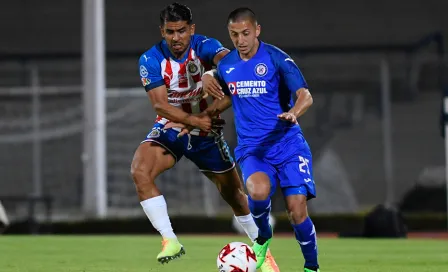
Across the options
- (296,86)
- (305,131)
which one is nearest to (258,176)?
(296,86)

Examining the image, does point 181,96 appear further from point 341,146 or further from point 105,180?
point 341,146

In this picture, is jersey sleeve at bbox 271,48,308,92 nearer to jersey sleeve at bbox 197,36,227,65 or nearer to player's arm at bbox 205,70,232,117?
player's arm at bbox 205,70,232,117

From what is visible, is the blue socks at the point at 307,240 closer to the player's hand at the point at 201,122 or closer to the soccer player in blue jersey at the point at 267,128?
the soccer player in blue jersey at the point at 267,128

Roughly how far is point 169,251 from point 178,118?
1.12 meters

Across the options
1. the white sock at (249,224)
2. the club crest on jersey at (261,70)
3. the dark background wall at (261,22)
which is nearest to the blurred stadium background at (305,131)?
the dark background wall at (261,22)

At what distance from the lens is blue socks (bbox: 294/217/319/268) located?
8648 mm

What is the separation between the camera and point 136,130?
22.2 meters

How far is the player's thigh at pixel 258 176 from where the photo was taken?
8.70 m

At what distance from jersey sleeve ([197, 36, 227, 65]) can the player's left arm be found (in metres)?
1.06

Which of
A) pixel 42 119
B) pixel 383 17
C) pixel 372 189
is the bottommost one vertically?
pixel 372 189

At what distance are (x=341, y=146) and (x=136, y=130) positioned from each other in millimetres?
4384

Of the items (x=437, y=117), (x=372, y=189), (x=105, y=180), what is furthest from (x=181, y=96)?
(x=437, y=117)

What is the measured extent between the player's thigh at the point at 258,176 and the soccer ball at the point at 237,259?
430 mm

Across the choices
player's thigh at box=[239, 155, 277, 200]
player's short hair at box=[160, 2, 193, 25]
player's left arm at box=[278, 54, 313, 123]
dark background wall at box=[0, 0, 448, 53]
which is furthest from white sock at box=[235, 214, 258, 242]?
dark background wall at box=[0, 0, 448, 53]
